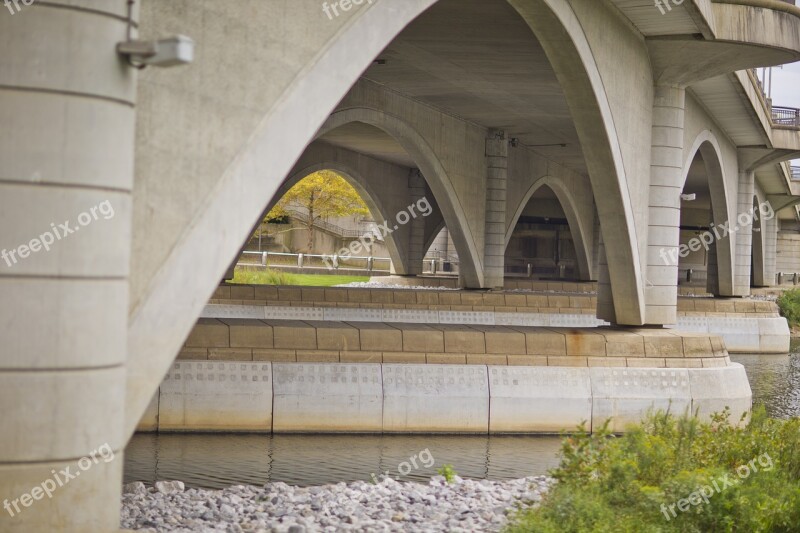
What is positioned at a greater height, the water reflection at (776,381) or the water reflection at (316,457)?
the water reflection at (776,381)

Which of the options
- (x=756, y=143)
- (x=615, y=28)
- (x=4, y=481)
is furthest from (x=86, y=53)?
(x=756, y=143)

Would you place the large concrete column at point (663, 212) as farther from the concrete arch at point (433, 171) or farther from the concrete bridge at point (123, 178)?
the concrete arch at point (433, 171)

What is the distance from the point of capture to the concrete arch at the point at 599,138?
1388 centimetres

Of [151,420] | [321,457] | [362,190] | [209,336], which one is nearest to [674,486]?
[321,457]

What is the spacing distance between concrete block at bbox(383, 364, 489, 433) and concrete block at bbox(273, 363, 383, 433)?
214 mm

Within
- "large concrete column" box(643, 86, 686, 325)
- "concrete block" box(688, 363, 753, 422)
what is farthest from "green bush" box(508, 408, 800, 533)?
"large concrete column" box(643, 86, 686, 325)

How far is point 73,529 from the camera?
657 cm

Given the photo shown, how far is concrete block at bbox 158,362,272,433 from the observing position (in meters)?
13.7

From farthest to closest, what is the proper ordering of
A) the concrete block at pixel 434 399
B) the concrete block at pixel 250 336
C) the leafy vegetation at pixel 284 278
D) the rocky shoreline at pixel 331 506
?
the leafy vegetation at pixel 284 278 → the concrete block at pixel 434 399 → the concrete block at pixel 250 336 → the rocky shoreline at pixel 331 506

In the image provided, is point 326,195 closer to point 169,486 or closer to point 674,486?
point 169,486

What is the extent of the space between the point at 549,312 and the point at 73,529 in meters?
22.3

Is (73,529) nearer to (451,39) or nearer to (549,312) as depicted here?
(451,39)

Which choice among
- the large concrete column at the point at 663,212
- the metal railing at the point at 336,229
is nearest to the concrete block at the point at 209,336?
the large concrete column at the point at 663,212

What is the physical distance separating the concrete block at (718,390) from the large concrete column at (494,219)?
16.3m
